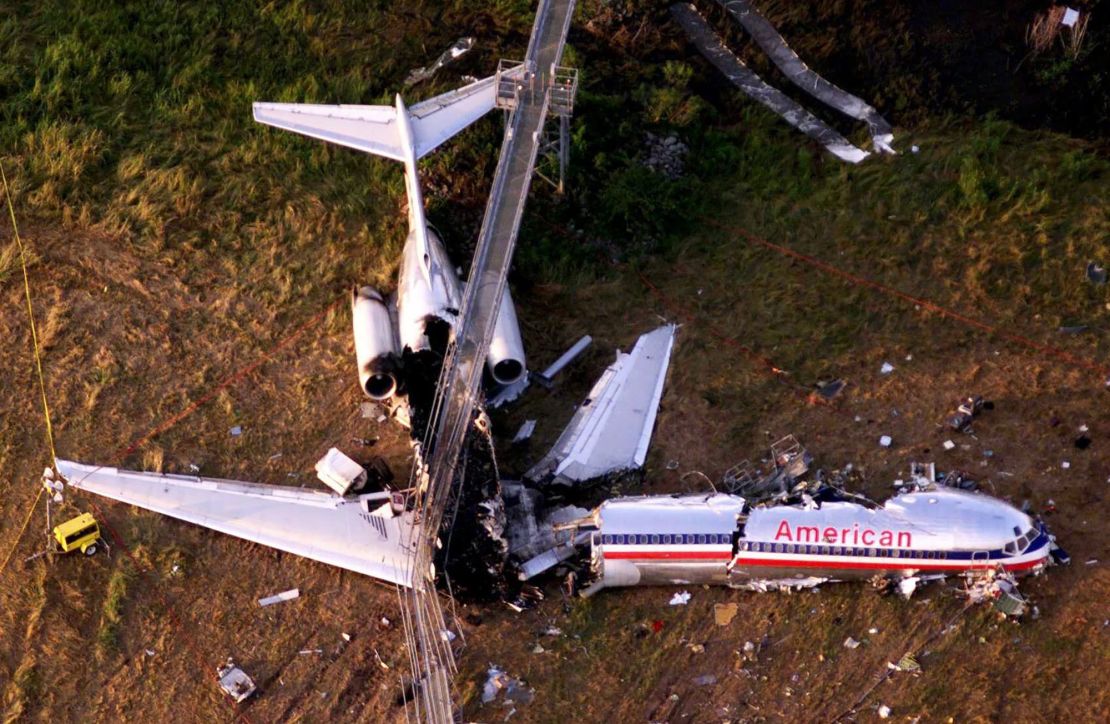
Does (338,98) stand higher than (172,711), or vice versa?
(338,98)

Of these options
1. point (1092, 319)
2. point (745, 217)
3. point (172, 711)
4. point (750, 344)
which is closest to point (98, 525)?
point (172, 711)

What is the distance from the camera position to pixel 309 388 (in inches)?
1535

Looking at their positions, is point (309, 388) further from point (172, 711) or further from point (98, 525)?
point (172, 711)

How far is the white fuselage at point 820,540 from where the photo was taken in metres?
33.5

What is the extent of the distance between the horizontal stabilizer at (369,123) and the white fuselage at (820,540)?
43.5 feet

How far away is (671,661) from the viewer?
33.7 metres

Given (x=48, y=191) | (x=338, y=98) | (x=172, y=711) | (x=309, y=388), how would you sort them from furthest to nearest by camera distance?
(x=338, y=98) < (x=48, y=191) < (x=309, y=388) < (x=172, y=711)

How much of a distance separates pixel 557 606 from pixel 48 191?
23.5 m

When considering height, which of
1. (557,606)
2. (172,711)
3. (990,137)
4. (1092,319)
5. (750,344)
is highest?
(990,137)

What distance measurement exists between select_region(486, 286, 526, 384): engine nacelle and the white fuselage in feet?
17.8

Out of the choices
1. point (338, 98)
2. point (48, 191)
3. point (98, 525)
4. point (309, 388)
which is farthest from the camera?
point (338, 98)

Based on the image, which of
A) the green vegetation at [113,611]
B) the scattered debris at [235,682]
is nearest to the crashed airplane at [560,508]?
the green vegetation at [113,611]

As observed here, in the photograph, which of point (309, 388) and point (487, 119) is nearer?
point (309, 388)

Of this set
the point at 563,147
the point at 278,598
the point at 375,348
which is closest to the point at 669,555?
the point at 375,348
